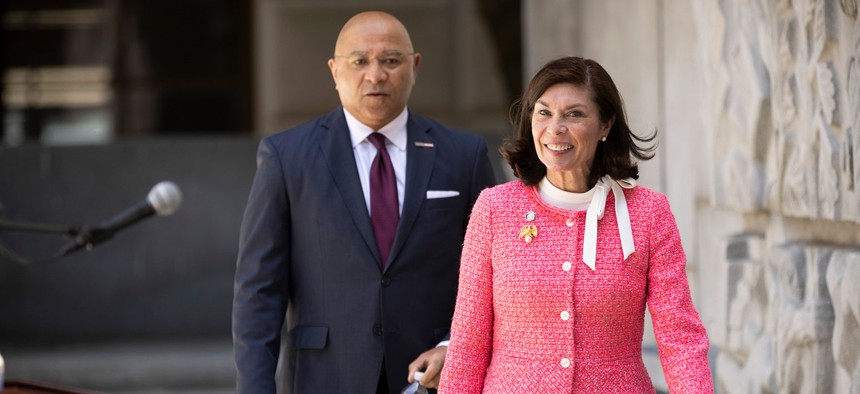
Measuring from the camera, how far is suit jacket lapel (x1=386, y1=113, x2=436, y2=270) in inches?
159

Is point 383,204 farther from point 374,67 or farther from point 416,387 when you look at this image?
point 416,387

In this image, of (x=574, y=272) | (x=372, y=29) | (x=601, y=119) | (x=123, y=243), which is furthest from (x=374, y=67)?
(x=123, y=243)

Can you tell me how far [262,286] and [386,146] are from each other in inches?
22.4

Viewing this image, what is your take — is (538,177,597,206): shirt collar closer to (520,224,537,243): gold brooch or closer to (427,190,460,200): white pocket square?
(520,224,537,243): gold brooch

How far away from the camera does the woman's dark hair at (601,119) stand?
10.4 ft

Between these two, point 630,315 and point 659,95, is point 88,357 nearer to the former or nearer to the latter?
point 659,95

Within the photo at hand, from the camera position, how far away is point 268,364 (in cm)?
397

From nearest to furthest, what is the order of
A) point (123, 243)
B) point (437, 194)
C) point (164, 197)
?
point (437, 194) < point (164, 197) < point (123, 243)

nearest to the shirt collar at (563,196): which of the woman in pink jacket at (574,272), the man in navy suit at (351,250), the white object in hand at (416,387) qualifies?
the woman in pink jacket at (574,272)

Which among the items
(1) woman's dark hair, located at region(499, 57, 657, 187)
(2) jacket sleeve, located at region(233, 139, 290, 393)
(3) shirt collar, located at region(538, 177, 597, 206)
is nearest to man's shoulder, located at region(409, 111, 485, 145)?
(2) jacket sleeve, located at region(233, 139, 290, 393)

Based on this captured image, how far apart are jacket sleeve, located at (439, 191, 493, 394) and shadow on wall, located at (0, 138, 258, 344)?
6055 mm

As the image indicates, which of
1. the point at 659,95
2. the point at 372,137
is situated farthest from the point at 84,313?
the point at 372,137

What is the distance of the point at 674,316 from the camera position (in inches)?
122

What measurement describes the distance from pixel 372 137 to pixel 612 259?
1.23m
